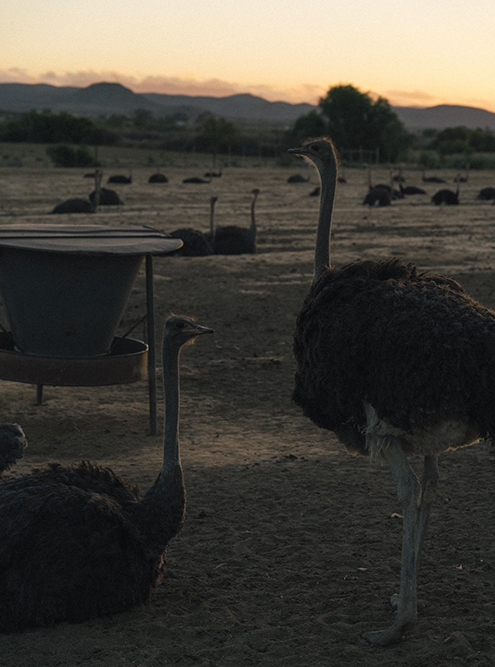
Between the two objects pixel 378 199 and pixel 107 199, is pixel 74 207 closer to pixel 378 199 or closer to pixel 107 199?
pixel 107 199

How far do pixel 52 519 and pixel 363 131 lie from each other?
59.9 metres

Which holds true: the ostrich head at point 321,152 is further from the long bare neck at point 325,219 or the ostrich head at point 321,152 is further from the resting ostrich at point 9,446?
the resting ostrich at point 9,446

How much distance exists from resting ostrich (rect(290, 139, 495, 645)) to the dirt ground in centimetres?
27

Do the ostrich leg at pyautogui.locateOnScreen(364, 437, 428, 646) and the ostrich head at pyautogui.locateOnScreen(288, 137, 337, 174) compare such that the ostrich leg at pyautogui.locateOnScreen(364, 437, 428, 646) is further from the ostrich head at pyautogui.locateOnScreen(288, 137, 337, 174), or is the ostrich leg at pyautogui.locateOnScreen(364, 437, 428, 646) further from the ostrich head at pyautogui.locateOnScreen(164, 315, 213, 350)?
the ostrich head at pyautogui.locateOnScreen(288, 137, 337, 174)

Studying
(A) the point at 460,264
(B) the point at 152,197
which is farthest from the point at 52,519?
(B) the point at 152,197

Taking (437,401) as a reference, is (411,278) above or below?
above

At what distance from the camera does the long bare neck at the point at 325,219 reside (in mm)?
4629

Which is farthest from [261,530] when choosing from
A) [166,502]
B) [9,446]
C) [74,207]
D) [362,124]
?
[362,124]

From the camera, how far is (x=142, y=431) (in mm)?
6695

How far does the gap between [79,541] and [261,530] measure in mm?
1300

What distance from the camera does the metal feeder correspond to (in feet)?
20.0

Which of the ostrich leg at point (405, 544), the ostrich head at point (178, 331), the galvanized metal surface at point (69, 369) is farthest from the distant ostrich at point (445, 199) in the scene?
the ostrich leg at point (405, 544)

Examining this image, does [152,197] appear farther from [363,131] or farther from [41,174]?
[363,131]

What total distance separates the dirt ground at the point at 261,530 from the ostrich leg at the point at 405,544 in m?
0.07
